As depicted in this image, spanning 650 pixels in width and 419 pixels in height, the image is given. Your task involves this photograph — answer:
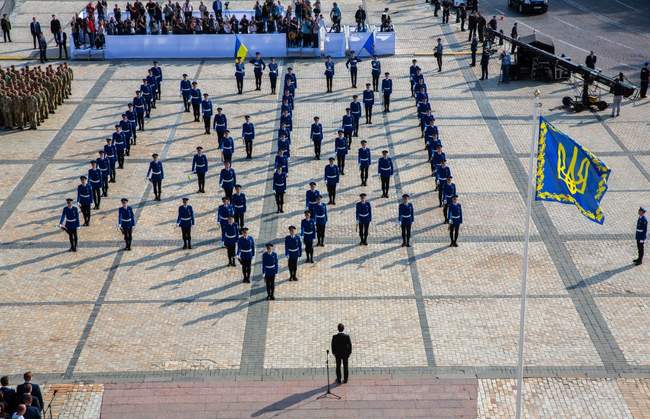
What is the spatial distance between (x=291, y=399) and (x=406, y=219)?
23.3 feet

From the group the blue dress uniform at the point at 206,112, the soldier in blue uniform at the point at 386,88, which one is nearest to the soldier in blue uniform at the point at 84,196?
the blue dress uniform at the point at 206,112

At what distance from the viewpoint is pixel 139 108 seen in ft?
102

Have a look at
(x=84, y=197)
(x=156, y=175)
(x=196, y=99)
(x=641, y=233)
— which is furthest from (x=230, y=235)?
(x=196, y=99)

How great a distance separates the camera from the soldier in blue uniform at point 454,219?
22.9m

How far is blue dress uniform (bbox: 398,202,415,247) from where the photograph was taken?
22.8 m

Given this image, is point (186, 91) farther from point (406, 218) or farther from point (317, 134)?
point (406, 218)

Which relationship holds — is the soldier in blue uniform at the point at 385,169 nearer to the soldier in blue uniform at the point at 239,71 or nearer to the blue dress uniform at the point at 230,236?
the blue dress uniform at the point at 230,236

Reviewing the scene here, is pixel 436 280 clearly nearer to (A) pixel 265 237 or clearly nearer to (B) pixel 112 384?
(A) pixel 265 237

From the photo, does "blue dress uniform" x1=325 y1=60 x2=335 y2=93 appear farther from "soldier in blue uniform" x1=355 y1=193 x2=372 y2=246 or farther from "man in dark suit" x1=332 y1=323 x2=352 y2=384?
"man in dark suit" x1=332 y1=323 x2=352 y2=384

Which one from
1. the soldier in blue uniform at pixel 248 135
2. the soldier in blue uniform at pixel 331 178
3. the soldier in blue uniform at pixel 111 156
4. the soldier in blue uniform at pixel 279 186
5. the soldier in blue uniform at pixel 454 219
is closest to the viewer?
the soldier in blue uniform at pixel 454 219

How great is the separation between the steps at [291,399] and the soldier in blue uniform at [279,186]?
8157 millimetres

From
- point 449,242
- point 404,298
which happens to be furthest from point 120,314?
point 449,242

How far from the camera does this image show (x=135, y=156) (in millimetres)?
29391

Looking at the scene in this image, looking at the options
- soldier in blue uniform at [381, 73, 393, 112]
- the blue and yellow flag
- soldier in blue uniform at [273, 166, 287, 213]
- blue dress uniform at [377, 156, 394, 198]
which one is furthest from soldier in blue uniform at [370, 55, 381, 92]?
the blue and yellow flag
